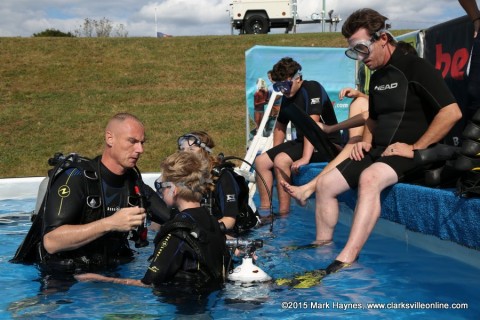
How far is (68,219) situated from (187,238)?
3.29 feet

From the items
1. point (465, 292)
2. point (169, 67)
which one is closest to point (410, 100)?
point (465, 292)

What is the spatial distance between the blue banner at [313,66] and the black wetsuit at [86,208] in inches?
270

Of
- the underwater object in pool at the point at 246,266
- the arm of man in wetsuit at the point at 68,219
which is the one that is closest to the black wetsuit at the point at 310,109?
the underwater object in pool at the point at 246,266

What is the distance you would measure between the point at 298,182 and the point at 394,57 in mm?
2539

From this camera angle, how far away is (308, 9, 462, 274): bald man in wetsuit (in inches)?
171

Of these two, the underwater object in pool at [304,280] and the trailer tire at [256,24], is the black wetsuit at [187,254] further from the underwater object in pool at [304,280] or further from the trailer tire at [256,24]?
the trailer tire at [256,24]

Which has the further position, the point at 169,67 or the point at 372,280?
the point at 169,67

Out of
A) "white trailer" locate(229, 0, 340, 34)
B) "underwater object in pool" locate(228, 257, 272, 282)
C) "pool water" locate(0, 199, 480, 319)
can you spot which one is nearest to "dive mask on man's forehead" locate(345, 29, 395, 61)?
"pool water" locate(0, 199, 480, 319)

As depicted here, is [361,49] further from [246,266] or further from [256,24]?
[256,24]

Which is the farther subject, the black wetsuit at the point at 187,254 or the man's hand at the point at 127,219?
the man's hand at the point at 127,219

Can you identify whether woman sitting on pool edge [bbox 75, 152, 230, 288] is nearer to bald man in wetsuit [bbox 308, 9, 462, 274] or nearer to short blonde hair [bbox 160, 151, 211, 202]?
short blonde hair [bbox 160, 151, 211, 202]

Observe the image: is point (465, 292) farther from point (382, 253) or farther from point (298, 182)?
point (298, 182)

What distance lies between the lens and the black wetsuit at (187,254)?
3.37 metres

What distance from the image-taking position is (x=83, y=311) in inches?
150
